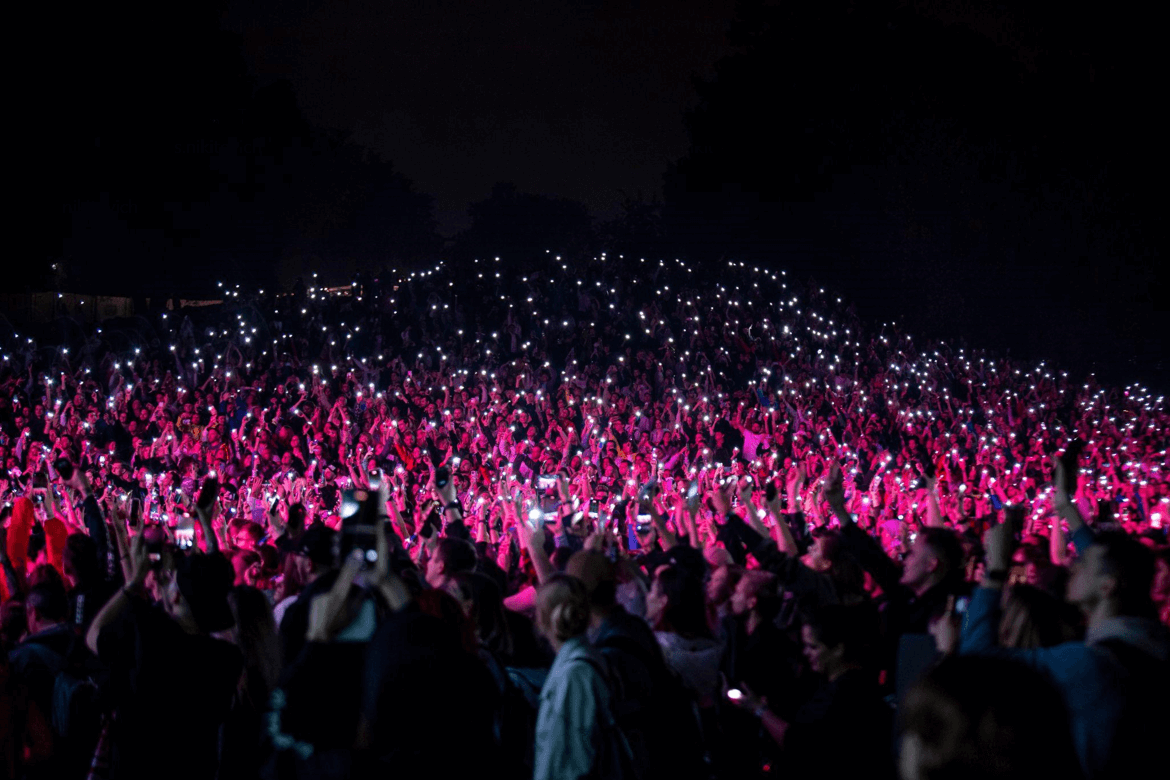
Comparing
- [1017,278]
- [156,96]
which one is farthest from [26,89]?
[1017,278]

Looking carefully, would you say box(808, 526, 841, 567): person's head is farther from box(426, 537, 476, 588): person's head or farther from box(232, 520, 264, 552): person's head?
box(232, 520, 264, 552): person's head

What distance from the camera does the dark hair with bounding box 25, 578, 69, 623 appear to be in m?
4.63

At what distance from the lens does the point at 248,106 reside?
136 ft

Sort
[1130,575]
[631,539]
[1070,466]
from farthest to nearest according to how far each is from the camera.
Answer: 1. [631,539]
2. [1070,466]
3. [1130,575]

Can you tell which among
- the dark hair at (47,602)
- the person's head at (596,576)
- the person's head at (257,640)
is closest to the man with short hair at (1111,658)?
→ the person's head at (596,576)

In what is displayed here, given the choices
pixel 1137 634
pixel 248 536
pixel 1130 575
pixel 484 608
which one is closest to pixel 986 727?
pixel 1137 634

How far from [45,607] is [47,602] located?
0.08 ft

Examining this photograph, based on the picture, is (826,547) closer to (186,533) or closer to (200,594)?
(200,594)

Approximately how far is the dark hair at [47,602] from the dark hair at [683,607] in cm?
268

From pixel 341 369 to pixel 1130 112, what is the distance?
28.3 metres

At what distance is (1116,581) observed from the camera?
341 centimetres

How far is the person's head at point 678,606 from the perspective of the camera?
14.4 ft

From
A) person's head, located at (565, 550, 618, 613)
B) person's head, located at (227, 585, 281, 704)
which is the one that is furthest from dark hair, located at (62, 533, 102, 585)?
person's head, located at (565, 550, 618, 613)

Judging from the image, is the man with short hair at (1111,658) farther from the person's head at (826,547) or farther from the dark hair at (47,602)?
the dark hair at (47,602)
